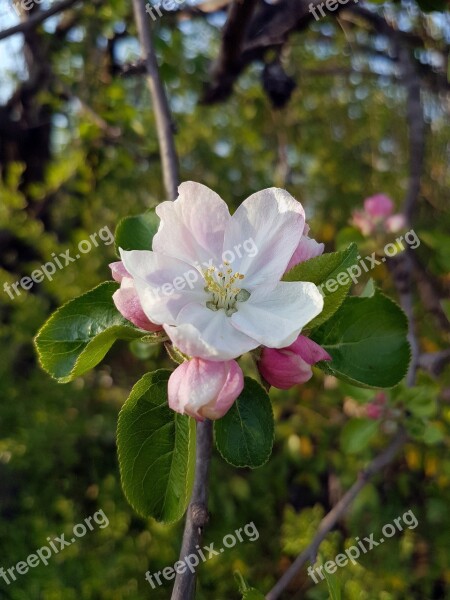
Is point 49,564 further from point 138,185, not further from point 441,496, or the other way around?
point 138,185

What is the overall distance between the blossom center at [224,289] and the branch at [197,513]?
0.19m

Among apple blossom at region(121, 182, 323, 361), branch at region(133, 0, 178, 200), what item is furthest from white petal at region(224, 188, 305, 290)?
branch at region(133, 0, 178, 200)

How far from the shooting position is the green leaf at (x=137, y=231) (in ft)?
3.45

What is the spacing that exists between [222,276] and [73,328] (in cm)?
26

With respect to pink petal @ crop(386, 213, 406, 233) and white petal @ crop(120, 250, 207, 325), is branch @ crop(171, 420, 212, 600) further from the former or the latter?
pink petal @ crop(386, 213, 406, 233)

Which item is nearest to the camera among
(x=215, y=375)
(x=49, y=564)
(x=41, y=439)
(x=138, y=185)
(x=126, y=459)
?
(x=215, y=375)

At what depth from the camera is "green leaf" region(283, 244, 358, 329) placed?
839mm

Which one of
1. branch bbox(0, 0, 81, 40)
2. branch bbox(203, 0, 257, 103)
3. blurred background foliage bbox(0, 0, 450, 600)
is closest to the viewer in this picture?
branch bbox(0, 0, 81, 40)

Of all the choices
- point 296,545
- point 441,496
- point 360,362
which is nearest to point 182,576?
point 360,362

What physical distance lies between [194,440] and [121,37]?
2.34 m

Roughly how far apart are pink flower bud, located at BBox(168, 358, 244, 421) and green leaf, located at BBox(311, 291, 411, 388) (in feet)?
0.75

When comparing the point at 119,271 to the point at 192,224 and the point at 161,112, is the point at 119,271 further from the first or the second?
the point at 161,112

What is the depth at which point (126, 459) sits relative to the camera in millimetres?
896

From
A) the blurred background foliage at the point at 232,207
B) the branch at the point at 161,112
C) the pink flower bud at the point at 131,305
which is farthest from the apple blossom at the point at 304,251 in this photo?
the blurred background foliage at the point at 232,207
